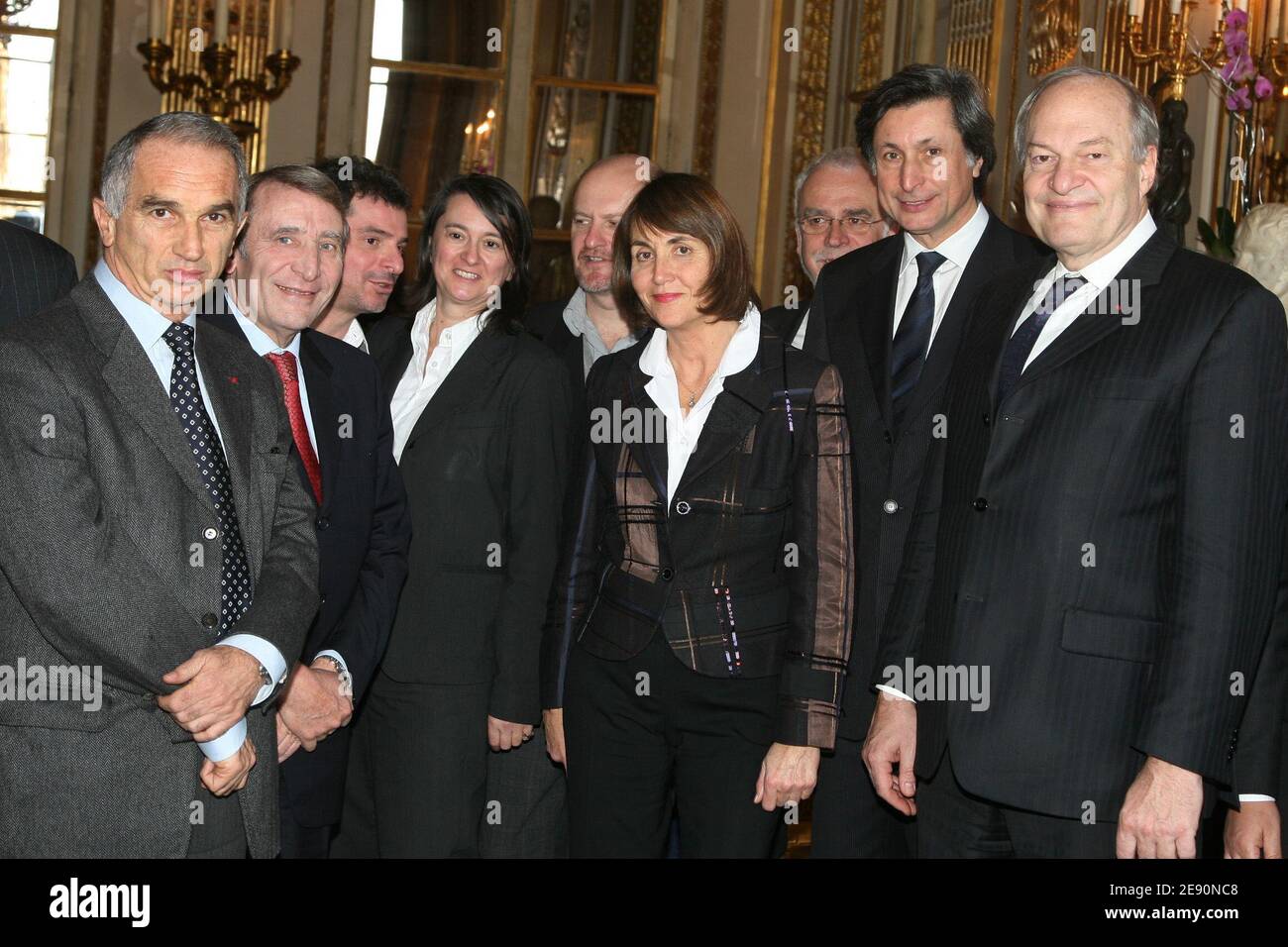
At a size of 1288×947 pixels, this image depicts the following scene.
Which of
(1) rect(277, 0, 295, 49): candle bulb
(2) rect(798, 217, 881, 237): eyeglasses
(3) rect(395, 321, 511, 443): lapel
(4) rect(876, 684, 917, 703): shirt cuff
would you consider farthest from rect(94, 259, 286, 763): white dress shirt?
(1) rect(277, 0, 295, 49): candle bulb

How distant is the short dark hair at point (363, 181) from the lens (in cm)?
326

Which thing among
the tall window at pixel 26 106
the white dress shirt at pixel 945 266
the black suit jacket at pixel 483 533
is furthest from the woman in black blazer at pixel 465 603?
the tall window at pixel 26 106

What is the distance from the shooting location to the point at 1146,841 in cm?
199

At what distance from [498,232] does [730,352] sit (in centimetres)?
80

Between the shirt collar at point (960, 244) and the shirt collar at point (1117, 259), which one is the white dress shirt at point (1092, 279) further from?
the shirt collar at point (960, 244)

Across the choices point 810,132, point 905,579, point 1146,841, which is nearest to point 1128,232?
point 905,579

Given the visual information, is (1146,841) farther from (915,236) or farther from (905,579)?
(915,236)

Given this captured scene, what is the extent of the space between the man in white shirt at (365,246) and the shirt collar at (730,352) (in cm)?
76

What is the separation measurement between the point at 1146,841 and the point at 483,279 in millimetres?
1818

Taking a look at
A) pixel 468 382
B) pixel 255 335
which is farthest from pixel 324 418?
pixel 468 382

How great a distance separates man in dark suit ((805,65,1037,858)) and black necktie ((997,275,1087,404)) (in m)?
0.32

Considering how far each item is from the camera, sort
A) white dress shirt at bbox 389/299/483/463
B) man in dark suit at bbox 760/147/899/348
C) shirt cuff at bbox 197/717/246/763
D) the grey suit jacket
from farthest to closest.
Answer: man in dark suit at bbox 760/147/899/348 < white dress shirt at bbox 389/299/483/463 < shirt cuff at bbox 197/717/246/763 < the grey suit jacket

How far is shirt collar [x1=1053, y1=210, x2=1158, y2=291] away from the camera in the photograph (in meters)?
2.17

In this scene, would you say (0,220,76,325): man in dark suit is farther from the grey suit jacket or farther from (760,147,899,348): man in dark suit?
(760,147,899,348): man in dark suit
